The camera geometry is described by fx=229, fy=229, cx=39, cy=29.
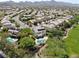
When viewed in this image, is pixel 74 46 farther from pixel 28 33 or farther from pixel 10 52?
pixel 10 52

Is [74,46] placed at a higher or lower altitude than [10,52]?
lower

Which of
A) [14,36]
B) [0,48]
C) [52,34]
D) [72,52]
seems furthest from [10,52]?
[52,34]

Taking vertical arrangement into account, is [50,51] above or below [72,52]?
above

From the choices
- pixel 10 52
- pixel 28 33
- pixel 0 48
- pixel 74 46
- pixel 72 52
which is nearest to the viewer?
pixel 10 52

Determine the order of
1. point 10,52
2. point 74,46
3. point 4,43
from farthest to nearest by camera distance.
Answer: point 74,46, point 4,43, point 10,52

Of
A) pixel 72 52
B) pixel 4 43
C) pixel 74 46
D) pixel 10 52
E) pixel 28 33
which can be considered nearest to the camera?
pixel 10 52

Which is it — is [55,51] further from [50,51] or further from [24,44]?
[24,44]

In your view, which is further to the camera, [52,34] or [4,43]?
[52,34]

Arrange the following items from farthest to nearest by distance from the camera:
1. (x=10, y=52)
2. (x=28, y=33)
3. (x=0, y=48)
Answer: (x=28, y=33) < (x=0, y=48) < (x=10, y=52)

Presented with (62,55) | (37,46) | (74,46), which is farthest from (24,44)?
(74,46)
